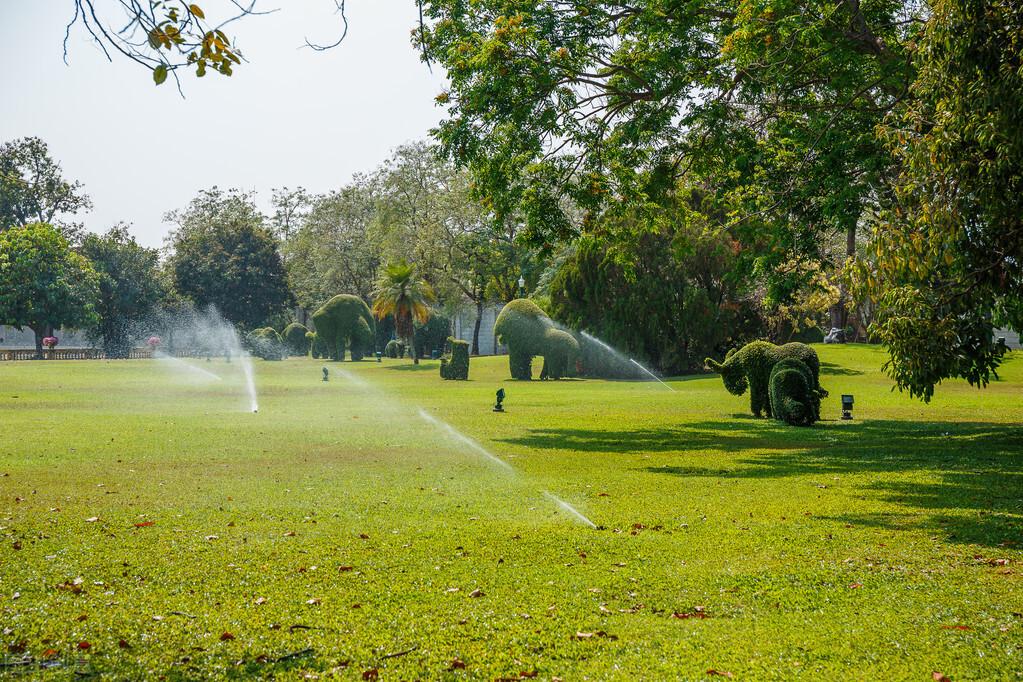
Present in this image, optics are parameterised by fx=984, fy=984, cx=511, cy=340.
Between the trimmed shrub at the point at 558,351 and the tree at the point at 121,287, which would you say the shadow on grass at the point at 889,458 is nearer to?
the trimmed shrub at the point at 558,351

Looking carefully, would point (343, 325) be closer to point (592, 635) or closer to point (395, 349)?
point (395, 349)

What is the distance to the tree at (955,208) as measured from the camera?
972 cm

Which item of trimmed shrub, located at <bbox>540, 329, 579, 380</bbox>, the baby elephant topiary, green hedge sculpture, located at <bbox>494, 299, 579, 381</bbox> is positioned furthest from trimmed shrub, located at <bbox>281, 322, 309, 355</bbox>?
the baby elephant topiary

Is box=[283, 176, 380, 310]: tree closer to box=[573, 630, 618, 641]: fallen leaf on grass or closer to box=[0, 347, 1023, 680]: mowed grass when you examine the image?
box=[0, 347, 1023, 680]: mowed grass

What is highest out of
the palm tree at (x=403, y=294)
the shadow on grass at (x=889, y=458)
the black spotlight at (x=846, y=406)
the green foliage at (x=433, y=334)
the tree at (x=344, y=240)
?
the tree at (x=344, y=240)

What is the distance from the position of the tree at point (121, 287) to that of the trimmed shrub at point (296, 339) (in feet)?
47.4

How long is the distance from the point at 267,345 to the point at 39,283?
54.3ft

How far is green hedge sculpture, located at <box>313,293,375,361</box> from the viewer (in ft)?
221

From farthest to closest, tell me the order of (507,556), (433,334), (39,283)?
(433,334)
(39,283)
(507,556)

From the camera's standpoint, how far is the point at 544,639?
6.38 meters

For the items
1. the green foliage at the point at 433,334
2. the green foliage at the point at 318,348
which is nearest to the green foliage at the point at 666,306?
the green foliage at the point at 433,334

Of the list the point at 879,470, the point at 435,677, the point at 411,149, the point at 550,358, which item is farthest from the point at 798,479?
the point at 411,149

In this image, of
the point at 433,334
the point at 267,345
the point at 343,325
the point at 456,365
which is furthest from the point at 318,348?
the point at 456,365

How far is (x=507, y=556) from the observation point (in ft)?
28.8
